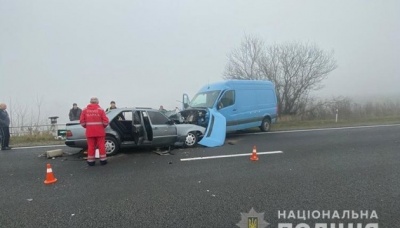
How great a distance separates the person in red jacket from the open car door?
359 cm

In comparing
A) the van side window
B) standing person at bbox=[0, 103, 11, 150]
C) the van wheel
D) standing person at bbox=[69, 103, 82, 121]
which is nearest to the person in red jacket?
standing person at bbox=[0, 103, 11, 150]

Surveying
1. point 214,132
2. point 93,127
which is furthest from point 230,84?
point 93,127

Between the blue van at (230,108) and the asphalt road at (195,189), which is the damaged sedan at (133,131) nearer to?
the asphalt road at (195,189)

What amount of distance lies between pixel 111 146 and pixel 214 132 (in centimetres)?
374

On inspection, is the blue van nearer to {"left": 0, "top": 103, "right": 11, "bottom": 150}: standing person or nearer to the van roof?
the van roof

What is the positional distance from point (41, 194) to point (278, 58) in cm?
2002

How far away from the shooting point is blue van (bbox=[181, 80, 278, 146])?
31.3 ft

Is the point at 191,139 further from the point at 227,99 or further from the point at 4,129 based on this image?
the point at 4,129

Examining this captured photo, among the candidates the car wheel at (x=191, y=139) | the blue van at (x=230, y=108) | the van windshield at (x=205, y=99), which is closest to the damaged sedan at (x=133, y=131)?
the car wheel at (x=191, y=139)

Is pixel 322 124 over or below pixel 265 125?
below

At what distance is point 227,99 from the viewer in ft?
35.9

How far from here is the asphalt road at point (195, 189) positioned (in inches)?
135

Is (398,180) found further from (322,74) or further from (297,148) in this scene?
(322,74)

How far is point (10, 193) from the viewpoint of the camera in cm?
446
